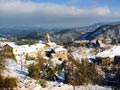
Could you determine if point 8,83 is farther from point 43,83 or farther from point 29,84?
point 43,83

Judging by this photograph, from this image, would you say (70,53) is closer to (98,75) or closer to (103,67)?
(103,67)

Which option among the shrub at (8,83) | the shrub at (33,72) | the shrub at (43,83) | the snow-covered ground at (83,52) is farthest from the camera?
the snow-covered ground at (83,52)

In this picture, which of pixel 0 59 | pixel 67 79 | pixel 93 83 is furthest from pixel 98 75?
pixel 0 59

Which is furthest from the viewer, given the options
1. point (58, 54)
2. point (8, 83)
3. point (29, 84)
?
point (58, 54)

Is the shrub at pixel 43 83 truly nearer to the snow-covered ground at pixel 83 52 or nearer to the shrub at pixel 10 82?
the shrub at pixel 10 82

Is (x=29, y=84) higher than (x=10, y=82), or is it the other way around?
(x=10, y=82)

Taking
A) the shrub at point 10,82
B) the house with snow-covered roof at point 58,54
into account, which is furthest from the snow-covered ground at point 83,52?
the shrub at point 10,82

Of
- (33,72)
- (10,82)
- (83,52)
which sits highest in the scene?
(83,52)

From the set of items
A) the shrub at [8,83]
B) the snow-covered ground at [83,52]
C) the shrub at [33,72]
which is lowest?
the shrub at [8,83]

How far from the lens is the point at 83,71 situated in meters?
73.4

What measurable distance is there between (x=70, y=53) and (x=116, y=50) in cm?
1644

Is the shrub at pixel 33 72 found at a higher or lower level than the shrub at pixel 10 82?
higher

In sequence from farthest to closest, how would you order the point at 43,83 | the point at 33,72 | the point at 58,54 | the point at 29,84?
the point at 58,54 < the point at 33,72 < the point at 43,83 < the point at 29,84

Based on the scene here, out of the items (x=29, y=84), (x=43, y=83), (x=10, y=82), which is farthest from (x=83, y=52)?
(x=10, y=82)
